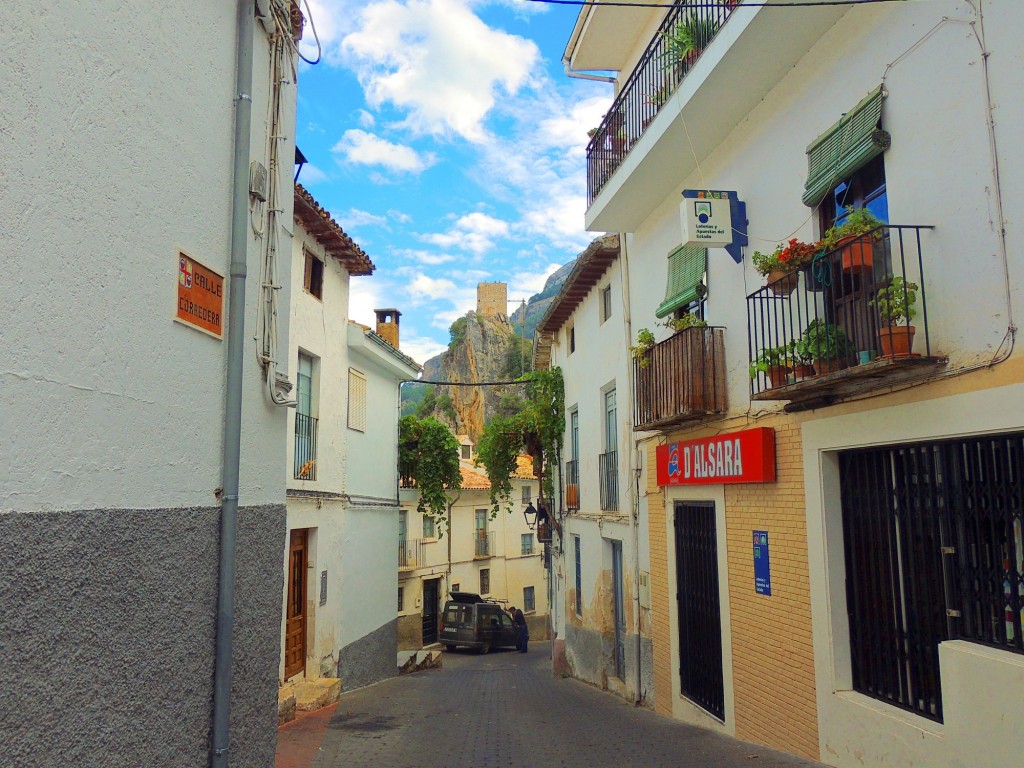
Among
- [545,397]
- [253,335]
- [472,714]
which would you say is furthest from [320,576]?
[253,335]

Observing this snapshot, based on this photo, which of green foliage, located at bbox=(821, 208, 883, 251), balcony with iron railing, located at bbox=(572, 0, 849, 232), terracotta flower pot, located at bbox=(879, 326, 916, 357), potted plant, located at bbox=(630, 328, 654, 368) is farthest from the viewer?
potted plant, located at bbox=(630, 328, 654, 368)

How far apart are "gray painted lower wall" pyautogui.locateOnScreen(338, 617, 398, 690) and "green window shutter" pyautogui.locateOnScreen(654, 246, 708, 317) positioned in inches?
334

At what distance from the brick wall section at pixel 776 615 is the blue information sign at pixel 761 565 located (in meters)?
0.07

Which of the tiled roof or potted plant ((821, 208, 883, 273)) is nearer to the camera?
potted plant ((821, 208, 883, 273))

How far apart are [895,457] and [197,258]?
16.7 feet

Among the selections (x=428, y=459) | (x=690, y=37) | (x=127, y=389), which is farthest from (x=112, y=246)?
(x=428, y=459)

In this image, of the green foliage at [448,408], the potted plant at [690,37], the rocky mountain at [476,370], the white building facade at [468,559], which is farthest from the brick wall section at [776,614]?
the green foliage at [448,408]

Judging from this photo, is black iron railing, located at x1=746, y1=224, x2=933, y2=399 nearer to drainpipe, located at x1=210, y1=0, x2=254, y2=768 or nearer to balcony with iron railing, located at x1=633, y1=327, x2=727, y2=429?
balcony with iron railing, located at x1=633, y1=327, x2=727, y2=429

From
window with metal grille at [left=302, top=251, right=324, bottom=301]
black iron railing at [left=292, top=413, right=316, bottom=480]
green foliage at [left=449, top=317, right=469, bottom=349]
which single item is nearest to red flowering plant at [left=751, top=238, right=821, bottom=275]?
black iron railing at [left=292, top=413, right=316, bottom=480]

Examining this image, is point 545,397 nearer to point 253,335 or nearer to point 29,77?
point 253,335

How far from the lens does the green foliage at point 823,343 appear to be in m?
6.09

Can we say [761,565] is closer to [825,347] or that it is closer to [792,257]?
[825,347]

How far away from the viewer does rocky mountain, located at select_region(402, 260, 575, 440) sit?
57531mm

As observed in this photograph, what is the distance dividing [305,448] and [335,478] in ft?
4.78
